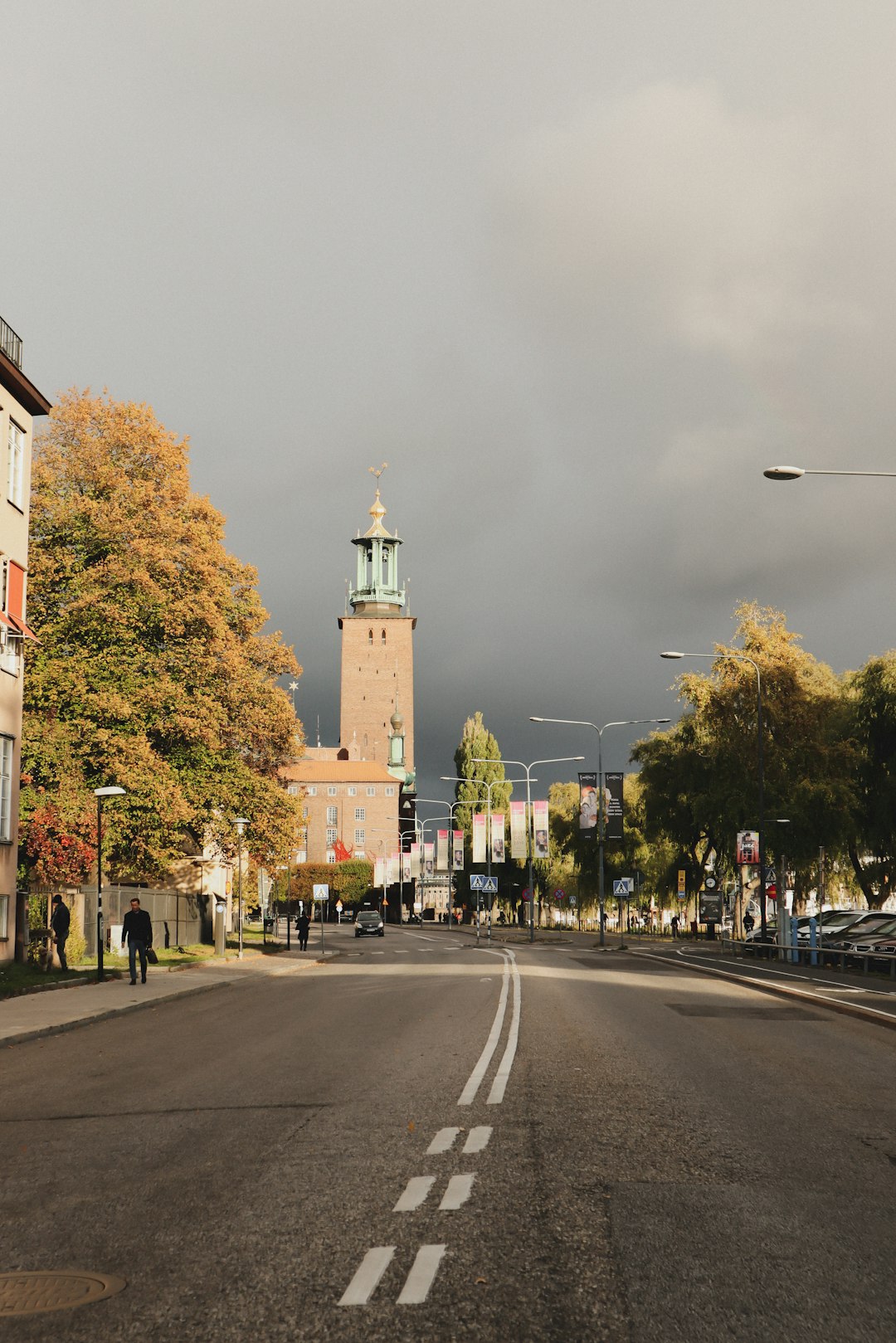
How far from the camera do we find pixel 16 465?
104 ft

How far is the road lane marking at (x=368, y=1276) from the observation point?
5.22 metres

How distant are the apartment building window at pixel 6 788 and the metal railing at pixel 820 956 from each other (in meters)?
20.2

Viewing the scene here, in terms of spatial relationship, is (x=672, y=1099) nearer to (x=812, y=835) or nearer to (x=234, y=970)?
(x=234, y=970)

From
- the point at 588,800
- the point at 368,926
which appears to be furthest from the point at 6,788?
the point at 368,926

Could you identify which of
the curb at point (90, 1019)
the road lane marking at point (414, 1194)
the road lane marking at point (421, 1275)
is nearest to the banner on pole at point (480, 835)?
the curb at point (90, 1019)

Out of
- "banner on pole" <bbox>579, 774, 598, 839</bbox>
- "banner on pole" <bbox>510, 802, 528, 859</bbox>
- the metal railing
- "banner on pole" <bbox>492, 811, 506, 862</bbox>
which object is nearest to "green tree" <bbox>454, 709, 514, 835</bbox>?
"banner on pole" <bbox>492, 811, 506, 862</bbox>

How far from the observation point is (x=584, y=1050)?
14.6m

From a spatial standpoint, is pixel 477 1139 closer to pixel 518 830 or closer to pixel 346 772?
pixel 518 830

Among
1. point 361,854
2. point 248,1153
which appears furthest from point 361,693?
point 248,1153

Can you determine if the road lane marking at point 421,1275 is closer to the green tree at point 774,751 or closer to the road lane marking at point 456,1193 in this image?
the road lane marking at point 456,1193

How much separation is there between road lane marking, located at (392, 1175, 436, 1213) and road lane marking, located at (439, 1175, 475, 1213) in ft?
0.37

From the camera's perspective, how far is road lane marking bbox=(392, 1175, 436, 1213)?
676cm

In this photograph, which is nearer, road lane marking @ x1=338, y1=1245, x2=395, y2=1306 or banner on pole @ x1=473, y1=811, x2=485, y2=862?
road lane marking @ x1=338, y1=1245, x2=395, y2=1306

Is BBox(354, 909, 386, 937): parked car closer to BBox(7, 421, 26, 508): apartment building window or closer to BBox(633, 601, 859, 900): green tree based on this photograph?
BBox(633, 601, 859, 900): green tree
